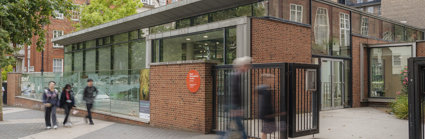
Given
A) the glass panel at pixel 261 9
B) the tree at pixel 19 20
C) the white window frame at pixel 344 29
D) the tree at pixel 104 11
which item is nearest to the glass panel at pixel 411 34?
the white window frame at pixel 344 29

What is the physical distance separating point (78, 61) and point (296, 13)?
17.2 meters

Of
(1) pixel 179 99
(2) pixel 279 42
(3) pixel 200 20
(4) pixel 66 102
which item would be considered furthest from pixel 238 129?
(3) pixel 200 20

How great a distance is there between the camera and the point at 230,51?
12.2m

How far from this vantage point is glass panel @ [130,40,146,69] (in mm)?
17531

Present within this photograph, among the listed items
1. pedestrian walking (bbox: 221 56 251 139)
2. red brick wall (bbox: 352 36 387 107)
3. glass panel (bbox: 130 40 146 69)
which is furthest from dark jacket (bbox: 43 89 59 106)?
red brick wall (bbox: 352 36 387 107)

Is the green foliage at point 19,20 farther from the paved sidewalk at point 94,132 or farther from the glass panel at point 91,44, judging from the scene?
the glass panel at point 91,44

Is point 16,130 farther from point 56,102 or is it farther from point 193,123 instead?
point 193,123

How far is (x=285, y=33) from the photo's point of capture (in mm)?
12758

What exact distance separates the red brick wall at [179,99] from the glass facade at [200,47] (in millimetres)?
2445

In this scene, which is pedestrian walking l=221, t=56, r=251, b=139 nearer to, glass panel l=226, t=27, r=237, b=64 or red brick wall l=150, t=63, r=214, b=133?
red brick wall l=150, t=63, r=214, b=133

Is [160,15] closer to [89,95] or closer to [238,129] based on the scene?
[89,95]

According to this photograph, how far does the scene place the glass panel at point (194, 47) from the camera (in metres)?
12.8

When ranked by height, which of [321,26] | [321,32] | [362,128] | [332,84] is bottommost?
[362,128]

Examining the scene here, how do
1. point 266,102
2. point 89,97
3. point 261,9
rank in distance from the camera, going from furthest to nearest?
1. point 89,97
2. point 261,9
3. point 266,102
